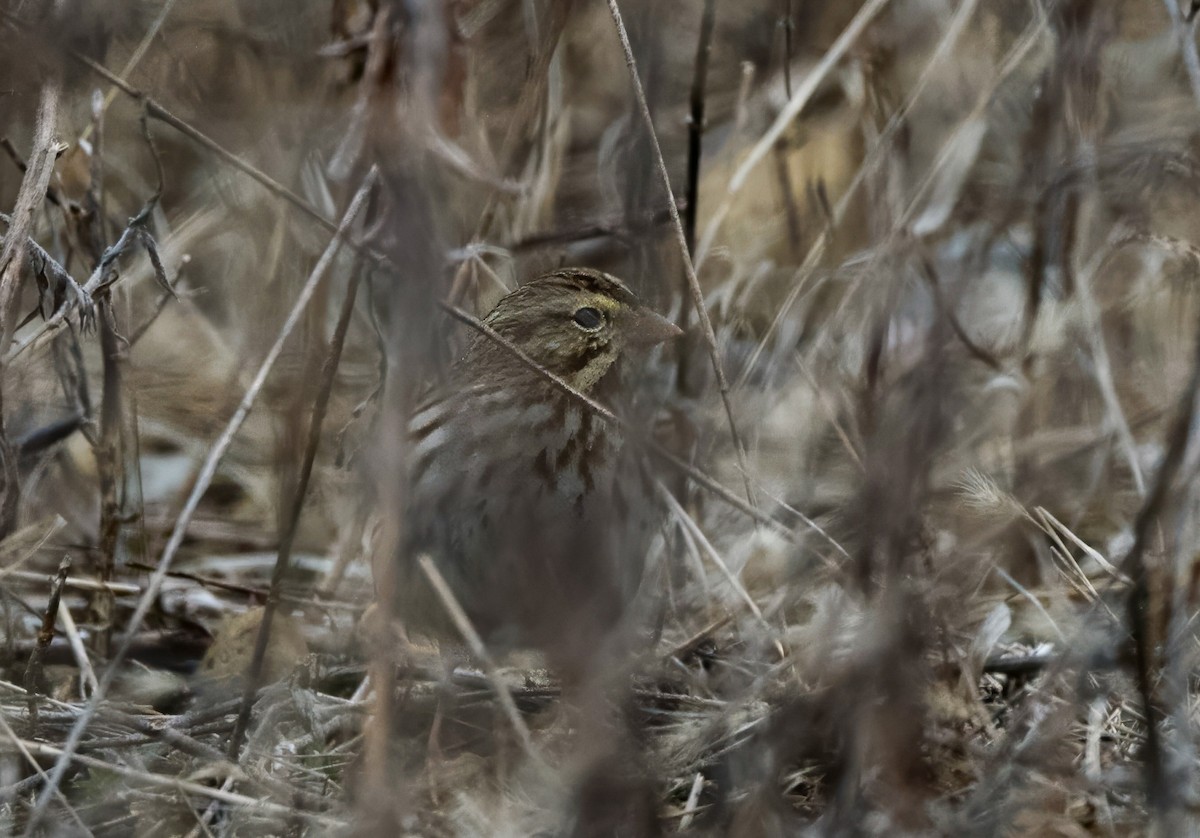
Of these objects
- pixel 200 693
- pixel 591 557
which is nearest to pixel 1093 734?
pixel 591 557

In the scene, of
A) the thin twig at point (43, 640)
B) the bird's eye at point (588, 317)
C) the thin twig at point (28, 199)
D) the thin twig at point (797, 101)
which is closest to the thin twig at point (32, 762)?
the thin twig at point (43, 640)

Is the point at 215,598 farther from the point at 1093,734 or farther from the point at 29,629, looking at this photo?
the point at 1093,734

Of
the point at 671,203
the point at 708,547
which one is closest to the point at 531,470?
the point at 708,547

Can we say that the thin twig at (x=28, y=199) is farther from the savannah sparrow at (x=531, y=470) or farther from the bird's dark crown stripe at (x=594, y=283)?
the bird's dark crown stripe at (x=594, y=283)

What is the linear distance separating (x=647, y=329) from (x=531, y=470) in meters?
0.44

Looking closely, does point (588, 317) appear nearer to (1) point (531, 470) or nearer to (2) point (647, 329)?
(2) point (647, 329)

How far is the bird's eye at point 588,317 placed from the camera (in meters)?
3.34

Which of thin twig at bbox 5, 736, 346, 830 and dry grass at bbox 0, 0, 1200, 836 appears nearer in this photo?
dry grass at bbox 0, 0, 1200, 836

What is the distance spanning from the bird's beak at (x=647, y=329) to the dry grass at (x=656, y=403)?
0.19 ft

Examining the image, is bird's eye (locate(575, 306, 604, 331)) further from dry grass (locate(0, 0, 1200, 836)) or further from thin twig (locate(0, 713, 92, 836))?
thin twig (locate(0, 713, 92, 836))

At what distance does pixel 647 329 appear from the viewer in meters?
3.33

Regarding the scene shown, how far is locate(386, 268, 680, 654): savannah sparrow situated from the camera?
3027 millimetres

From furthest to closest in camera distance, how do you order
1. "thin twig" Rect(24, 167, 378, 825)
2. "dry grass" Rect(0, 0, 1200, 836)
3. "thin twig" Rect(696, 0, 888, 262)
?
"thin twig" Rect(696, 0, 888, 262)
"thin twig" Rect(24, 167, 378, 825)
"dry grass" Rect(0, 0, 1200, 836)

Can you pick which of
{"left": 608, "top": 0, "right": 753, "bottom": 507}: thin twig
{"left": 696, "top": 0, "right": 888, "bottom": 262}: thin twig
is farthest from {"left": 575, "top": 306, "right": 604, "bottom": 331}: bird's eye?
{"left": 696, "top": 0, "right": 888, "bottom": 262}: thin twig
